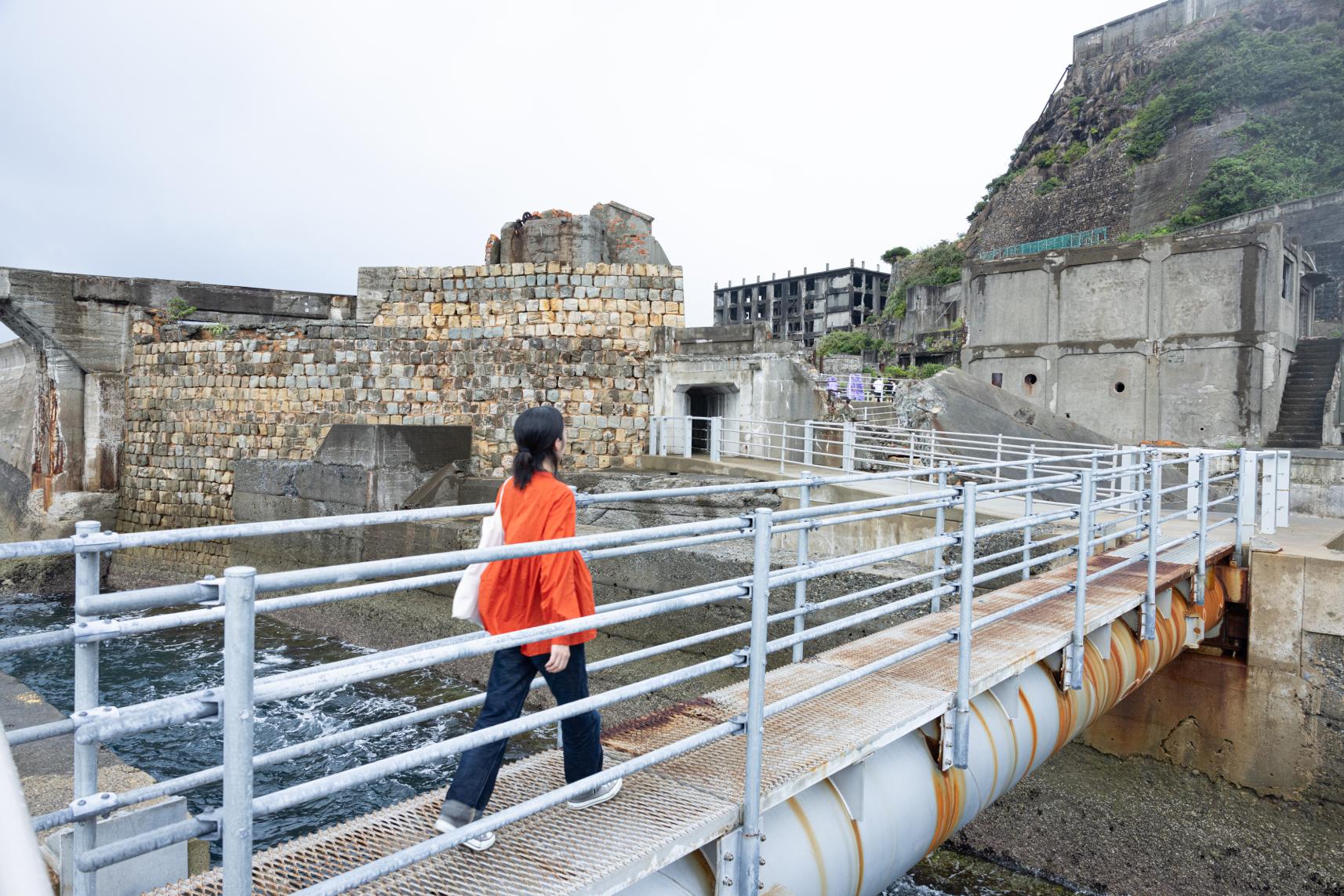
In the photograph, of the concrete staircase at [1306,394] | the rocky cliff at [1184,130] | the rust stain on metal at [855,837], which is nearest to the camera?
the rust stain on metal at [855,837]

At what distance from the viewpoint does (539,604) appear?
Result: 8.38ft

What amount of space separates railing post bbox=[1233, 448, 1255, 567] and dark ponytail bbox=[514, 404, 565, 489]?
21.0 ft

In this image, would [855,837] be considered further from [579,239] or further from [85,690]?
[579,239]

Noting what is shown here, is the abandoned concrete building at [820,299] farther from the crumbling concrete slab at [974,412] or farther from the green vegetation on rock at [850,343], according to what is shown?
the crumbling concrete slab at [974,412]

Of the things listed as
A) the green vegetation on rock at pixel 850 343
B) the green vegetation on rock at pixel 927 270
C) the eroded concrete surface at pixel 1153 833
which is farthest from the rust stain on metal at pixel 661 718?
the green vegetation on rock at pixel 927 270

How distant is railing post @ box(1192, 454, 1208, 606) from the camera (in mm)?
5953

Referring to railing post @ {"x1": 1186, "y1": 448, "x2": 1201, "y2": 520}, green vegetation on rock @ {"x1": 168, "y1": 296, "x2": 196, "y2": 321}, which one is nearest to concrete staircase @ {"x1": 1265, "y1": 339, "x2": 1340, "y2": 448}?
railing post @ {"x1": 1186, "y1": 448, "x2": 1201, "y2": 520}

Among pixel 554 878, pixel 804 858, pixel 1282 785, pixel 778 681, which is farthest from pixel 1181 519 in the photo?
pixel 554 878

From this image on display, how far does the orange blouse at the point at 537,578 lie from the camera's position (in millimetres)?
2461

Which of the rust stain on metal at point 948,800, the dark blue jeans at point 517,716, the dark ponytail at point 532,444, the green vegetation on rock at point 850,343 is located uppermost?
the green vegetation on rock at point 850,343

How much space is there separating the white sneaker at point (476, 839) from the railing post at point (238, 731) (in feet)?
2.27

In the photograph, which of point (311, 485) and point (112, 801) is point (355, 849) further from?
point (311, 485)

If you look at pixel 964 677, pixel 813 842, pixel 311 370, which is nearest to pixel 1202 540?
pixel 964 677

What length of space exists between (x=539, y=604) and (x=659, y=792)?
683 millimetres
